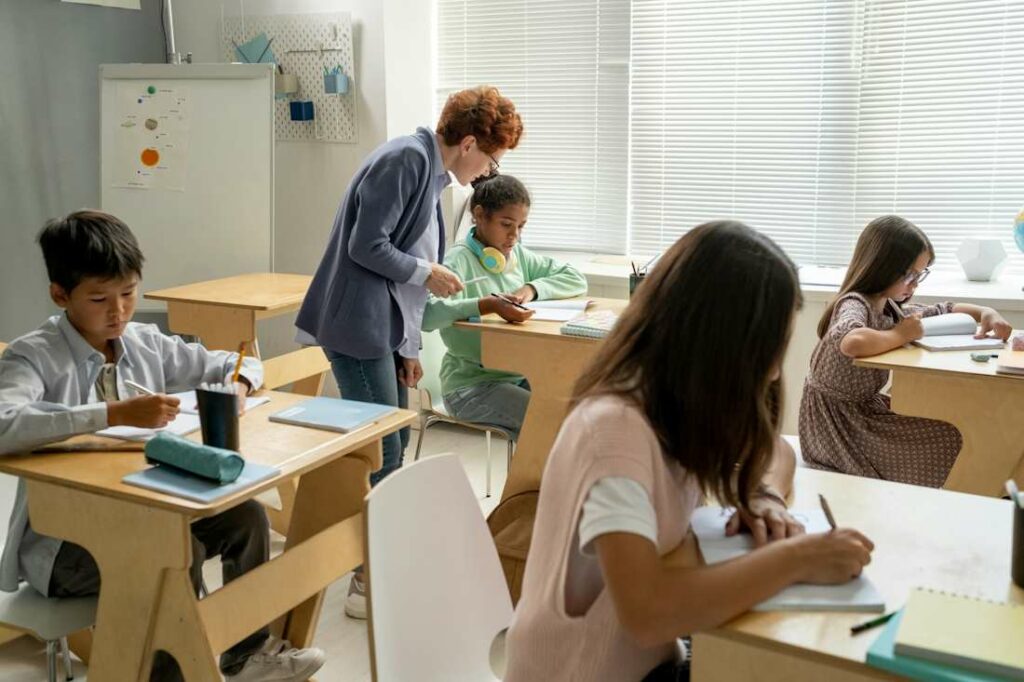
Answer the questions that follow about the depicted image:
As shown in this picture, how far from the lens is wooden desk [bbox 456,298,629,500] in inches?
118

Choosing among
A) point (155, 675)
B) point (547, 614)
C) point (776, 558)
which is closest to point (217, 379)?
point (155, 675)

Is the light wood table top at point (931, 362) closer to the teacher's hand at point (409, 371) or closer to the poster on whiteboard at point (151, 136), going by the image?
the teacher's hand at point (409, 371)

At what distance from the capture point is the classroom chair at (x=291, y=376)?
3.13m

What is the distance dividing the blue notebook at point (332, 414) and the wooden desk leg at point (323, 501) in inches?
3.2

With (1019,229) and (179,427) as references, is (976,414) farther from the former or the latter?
(179,427)

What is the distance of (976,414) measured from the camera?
2613 mm

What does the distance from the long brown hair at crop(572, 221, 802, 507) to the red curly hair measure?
1637mm

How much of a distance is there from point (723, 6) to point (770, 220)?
859 mm

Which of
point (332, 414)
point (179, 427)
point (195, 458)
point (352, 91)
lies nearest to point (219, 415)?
point (195, 458)

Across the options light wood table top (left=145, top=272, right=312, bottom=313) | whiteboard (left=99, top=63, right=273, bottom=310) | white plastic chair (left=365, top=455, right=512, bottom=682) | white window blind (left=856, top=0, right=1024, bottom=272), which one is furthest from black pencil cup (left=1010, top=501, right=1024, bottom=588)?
whiteboard (left=99, top=63, right=273, bottom=310)

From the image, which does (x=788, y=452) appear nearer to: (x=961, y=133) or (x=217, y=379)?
(x=217, y=379)

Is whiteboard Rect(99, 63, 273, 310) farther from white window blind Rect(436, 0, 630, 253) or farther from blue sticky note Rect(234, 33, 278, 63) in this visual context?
white window blind Rect(436, 0, 630, 253)

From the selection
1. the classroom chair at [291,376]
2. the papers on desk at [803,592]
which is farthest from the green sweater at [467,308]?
the papers on desk at [803,592]

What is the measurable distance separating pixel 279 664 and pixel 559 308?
4.74 feet
